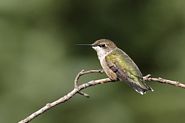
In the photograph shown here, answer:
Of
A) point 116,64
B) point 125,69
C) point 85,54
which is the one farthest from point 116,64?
point 85,54

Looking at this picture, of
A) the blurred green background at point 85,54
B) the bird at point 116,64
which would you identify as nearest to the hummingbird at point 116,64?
the bird at point 116,64

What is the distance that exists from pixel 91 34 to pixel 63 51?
993mm

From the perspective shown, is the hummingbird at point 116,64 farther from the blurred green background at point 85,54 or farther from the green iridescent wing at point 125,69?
the blurred green background at point 85,54

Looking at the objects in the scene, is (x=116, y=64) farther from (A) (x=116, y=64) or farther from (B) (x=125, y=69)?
Result: (B) (x=125, y=69)

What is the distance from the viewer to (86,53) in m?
15.4

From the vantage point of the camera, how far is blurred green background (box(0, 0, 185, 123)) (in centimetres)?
1423

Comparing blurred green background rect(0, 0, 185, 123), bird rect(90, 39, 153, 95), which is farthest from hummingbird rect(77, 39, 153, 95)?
blurred green background rect(0, 0, 185, 123)

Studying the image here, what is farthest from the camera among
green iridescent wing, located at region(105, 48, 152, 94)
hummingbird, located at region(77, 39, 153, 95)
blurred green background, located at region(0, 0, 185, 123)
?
blurred green background, located at region(0, 0, 185, 123)

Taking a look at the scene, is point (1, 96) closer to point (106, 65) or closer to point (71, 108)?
point (71, 108)

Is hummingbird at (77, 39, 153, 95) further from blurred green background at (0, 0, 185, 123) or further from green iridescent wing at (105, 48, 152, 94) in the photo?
blurred green background at (0, 0, 185, 123)

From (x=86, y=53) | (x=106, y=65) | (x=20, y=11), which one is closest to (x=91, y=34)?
(x=86, y=53)

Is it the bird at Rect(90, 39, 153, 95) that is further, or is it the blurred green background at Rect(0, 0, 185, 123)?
the blurred green background at Rect(0, 0, 185, 123)

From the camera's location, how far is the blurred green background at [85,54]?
14.2m

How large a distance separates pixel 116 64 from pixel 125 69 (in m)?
0.11
